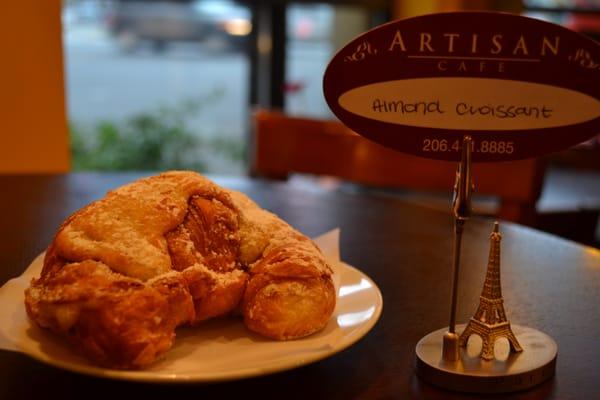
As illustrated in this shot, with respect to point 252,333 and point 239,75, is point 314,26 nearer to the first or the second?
point 239,75

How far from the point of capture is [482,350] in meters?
0.69

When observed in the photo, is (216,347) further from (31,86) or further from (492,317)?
(31,86)

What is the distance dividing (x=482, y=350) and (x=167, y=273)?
0.32 m

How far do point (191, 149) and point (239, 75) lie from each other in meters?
0.44

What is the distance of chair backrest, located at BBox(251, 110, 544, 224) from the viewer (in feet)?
5.29

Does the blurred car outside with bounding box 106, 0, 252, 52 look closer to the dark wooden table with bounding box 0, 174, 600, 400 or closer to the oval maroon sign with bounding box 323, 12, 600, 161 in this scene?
the dark wooden table with bounding box 0, 174, 600, 400

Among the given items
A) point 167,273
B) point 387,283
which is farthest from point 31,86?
point 167,273

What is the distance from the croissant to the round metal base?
0.37 feet

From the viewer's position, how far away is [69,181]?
1522 mm

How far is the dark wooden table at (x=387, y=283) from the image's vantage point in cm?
64

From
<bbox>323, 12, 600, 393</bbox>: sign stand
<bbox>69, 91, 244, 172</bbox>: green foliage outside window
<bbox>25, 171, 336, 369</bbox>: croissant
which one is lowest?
<bbox>69, 91, 244, 172</bbox>: green foliage outside window

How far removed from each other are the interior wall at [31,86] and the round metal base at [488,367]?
2.22 m

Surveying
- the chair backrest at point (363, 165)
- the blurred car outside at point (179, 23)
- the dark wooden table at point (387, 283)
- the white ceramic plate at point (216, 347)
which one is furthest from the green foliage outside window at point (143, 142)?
the white ceramic plate at point (216, 347)

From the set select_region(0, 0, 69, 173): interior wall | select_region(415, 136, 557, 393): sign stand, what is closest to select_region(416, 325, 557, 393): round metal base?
select_region(415, 136, 557, 393): sign stand
